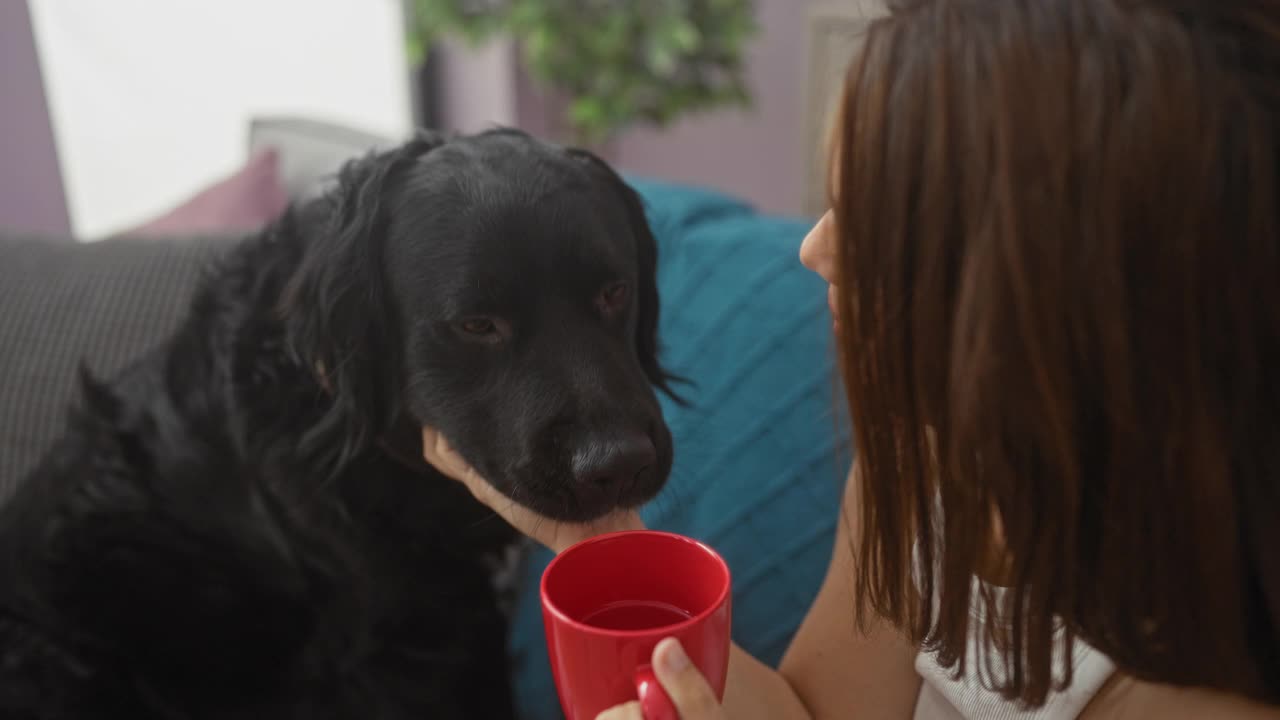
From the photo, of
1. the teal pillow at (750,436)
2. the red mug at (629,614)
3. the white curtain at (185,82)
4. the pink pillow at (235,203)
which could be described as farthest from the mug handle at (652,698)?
the white curtain at (185,82)

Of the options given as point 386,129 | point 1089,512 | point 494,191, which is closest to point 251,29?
point 386,129

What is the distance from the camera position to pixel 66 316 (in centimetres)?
134

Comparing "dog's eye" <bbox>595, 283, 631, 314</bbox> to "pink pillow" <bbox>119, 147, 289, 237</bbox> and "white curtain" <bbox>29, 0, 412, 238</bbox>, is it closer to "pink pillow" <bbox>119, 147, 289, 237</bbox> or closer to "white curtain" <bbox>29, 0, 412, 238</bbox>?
"pink pillow" <bbox>119, 147, 289, 237</bbox>

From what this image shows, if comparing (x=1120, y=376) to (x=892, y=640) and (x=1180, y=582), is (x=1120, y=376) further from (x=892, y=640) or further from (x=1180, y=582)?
(x=892, y=640)

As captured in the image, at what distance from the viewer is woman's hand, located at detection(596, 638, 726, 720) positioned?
0.55m

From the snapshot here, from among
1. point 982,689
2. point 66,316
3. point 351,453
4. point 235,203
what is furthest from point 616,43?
point 982,689

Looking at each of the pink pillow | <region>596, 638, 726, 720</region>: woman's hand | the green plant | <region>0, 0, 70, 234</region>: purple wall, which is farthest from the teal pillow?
<region>0, 0, 70, 234</region>: purple wall

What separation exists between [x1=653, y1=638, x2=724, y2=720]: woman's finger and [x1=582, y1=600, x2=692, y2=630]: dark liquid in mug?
0.25ft

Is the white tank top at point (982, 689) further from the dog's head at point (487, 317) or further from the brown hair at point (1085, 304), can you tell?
the dog's head at point (487, 317)

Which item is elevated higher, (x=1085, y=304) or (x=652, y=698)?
(x=1085, y=304)

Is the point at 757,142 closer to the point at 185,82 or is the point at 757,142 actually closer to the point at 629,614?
the point at 185,82

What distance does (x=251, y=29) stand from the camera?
2855mm

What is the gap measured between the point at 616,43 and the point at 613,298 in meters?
1.71

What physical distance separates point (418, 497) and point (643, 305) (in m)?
0.32
